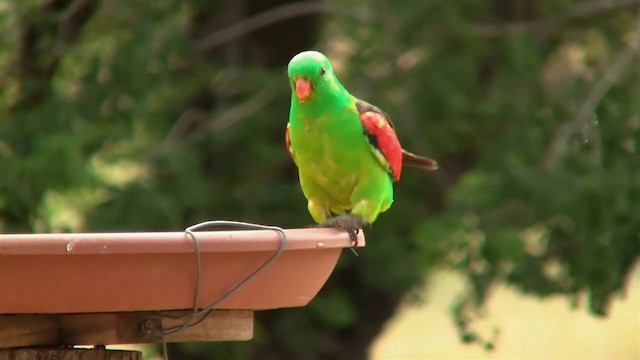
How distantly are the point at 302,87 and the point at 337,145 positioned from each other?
274 mm

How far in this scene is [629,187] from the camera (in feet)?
18.8

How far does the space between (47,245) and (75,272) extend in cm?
11

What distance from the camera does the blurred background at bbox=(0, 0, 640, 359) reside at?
6.05 metres

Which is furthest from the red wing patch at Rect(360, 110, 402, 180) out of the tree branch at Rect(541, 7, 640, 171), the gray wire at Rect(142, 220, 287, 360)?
the tree branch at Rect(541, 7, 640, 171)

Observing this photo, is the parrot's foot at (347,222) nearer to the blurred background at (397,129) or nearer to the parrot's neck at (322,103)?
the parrot's neck at (322,103)

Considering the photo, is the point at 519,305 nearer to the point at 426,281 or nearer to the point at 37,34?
the point at 426,281

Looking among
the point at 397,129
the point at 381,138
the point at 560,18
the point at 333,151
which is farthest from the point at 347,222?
the point at 560,18

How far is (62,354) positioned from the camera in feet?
8.05

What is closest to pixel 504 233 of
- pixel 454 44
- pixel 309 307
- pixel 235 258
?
pixel 454 44

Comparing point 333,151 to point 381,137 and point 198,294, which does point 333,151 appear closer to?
point 381,137

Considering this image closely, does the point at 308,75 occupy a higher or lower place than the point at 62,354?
higher

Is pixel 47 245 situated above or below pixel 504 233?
above

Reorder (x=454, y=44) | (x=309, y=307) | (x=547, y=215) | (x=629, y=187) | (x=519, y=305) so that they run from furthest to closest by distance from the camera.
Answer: (x=519, y=305)
(x=309, y=307)
(x=454, y=44)
(x=547, y=215)
(x=629, y=187)

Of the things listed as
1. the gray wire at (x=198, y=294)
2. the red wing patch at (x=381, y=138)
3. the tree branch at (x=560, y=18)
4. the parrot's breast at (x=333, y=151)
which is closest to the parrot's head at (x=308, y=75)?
the parrot's breast at (x=333, y=151)
